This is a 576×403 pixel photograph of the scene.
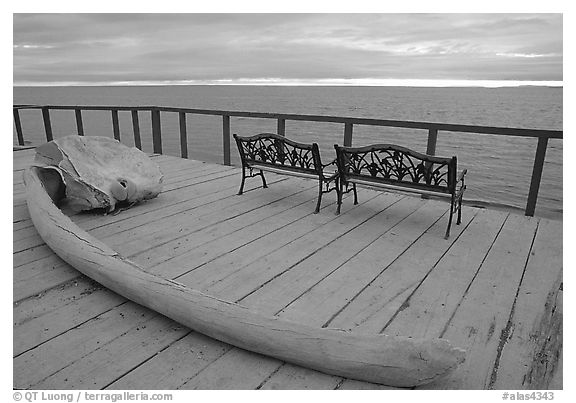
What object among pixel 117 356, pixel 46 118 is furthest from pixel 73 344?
pixel 46 118

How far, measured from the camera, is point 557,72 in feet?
7.39

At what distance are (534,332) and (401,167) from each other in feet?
5.59

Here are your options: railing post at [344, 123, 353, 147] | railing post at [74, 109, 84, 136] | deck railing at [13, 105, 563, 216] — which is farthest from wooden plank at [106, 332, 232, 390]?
railing post at [74, 109, 84, 136]

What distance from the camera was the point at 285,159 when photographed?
13.1 feet

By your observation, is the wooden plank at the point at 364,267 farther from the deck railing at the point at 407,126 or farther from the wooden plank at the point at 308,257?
the deck railing at the point at 407,126

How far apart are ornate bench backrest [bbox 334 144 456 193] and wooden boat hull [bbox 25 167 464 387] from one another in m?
1.83

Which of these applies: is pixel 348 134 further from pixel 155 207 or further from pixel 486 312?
pixel 486 312

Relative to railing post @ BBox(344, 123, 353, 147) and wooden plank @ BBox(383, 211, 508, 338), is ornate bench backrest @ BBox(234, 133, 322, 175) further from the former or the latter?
wooden plank @ BBox(383, 211, 508, 338)

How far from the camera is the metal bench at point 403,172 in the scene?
312 cm

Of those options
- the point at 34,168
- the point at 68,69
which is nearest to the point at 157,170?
the point at 34,168

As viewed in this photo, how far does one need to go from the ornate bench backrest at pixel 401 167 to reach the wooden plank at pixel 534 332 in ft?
2.77

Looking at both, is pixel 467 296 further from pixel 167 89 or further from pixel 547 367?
pixel 167 89

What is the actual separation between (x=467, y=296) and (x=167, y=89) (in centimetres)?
12938

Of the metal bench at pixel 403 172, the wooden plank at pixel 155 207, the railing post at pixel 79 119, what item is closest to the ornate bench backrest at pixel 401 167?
the metal bench at pixel 403 172
